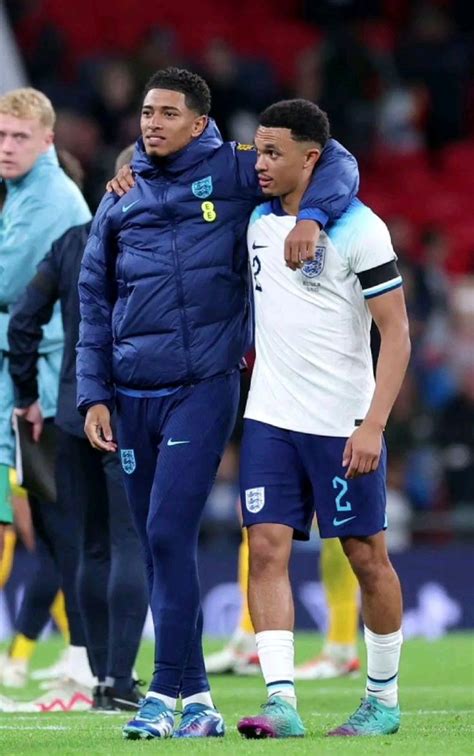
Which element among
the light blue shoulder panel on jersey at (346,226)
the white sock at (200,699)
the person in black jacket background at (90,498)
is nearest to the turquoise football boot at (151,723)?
the white sock at (200,699)

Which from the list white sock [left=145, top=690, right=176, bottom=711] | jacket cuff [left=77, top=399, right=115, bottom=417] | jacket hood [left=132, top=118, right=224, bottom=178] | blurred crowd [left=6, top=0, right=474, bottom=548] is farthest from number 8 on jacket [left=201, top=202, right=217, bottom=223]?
blurred crowd [left=6, top=0, right=474, bottom=548]

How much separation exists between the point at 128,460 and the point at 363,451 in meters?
0.88

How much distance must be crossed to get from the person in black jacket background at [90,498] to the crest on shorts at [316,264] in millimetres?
1600

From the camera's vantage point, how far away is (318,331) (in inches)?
242

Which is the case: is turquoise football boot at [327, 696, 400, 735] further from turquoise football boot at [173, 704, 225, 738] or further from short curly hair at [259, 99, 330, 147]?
short curly hair at [259, 99, 330, 147]

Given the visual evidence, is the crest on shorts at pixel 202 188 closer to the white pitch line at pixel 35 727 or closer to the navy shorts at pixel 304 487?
the navy shorts at pixel 304 487

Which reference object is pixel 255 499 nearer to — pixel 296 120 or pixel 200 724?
pixel 200 724

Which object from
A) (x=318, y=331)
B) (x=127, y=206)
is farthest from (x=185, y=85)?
(x=318, y=331)

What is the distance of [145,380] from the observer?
616 cm

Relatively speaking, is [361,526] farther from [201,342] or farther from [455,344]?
[455,344]

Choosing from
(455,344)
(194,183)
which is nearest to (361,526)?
(194,183)

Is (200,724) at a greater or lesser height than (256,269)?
lesser

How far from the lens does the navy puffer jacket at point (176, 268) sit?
20.1 ft

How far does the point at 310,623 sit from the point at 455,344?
3.65m
